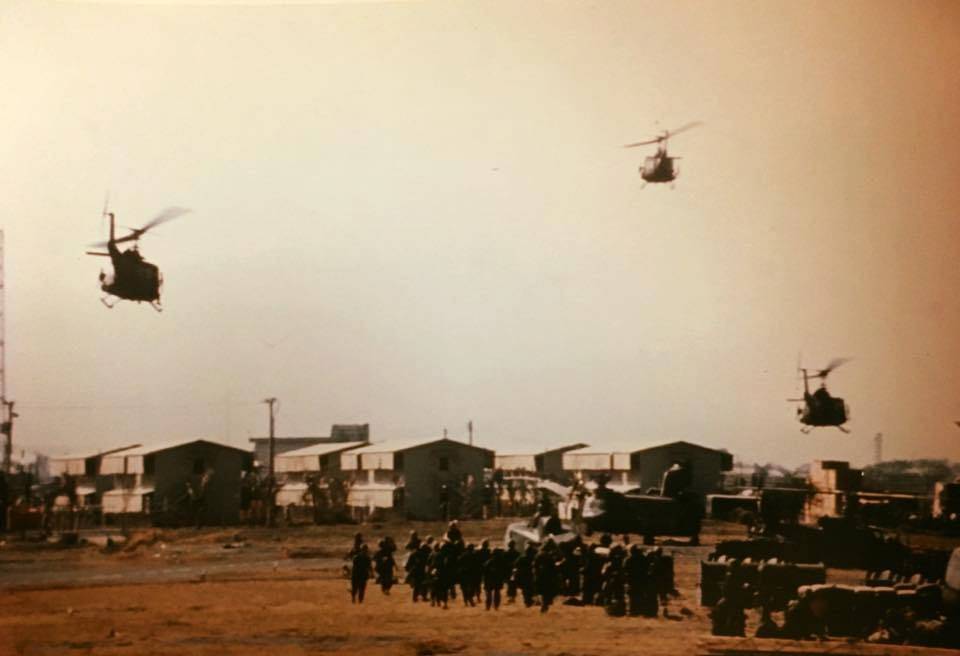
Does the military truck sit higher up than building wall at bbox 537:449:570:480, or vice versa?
building wall at bbox 537:449:570:480

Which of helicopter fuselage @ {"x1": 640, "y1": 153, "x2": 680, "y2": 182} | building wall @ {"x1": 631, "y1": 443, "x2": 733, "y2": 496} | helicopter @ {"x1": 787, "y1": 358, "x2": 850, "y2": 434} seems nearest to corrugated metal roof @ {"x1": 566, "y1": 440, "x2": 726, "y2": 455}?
building wall @ {"x1": 631, "y1": 443, "x2": 733, "y2": 496}

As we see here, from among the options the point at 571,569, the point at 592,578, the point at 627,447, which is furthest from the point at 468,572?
the point at 627,447

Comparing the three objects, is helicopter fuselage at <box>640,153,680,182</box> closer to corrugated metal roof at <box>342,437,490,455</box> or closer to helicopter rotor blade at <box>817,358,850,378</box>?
helicopter rotor blade at <box>817,358,850,378</box>

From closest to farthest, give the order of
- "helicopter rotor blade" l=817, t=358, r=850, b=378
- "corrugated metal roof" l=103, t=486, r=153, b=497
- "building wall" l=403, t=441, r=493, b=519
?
"helicopter rotor blade" l=817, t=358, r=850, b=378 < "corrugated metal roof" l=103, t=486, r=153, b=497 < "building wall" l=403, t=441, r=493, b=519

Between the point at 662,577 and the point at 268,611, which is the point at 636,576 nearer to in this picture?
the point at 662,577

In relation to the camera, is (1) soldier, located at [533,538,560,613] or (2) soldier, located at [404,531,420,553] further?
(2) soldier, located at [404,531,420,553]

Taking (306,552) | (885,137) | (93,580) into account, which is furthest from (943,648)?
(93,580)
